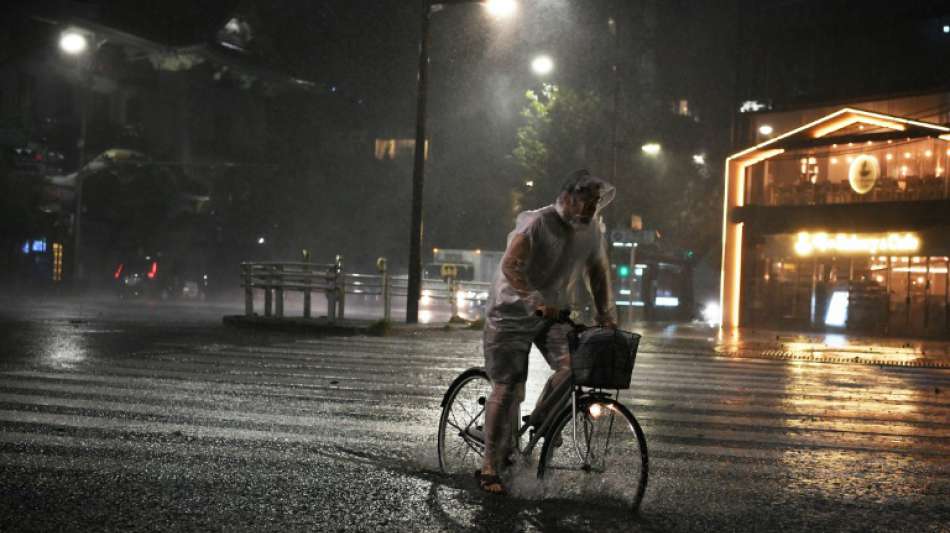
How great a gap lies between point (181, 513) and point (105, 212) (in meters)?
46.7

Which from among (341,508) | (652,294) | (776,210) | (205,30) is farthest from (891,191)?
(205,30)

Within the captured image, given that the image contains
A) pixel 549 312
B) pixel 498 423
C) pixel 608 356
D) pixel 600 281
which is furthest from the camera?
pixel 600 281

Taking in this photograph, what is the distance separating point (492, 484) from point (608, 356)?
1.10m

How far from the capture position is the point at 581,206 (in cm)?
600

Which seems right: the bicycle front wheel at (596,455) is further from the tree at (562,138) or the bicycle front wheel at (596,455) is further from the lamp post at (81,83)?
the tree at (562,138)

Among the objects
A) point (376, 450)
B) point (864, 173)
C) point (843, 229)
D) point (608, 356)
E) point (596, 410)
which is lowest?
point (376, 450)

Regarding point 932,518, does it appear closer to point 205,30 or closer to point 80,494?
point 80,494

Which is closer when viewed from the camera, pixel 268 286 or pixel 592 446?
pixel 592 446

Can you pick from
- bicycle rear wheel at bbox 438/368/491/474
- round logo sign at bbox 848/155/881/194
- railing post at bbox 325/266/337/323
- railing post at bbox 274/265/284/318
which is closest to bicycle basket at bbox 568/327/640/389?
bicycle rear wheel at bbox 438/368/491/474

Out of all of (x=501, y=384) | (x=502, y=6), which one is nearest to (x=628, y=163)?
(x=502, y=6)

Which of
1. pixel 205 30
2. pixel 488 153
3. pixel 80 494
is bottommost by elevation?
pixel 80 494

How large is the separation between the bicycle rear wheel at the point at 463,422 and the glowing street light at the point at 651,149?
1360 inches

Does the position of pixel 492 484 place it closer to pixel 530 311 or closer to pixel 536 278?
pixel 530 311

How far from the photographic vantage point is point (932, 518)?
5715mm
